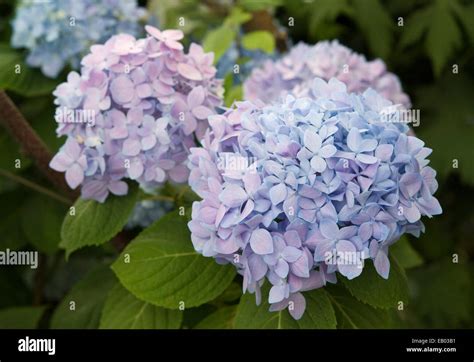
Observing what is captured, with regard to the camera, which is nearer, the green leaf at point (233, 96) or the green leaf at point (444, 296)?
the green leaf at point (233, 96)

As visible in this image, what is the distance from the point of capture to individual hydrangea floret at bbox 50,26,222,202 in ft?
2.89

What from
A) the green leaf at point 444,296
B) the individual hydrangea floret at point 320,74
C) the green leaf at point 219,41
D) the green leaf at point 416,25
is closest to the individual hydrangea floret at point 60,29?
the green leaf at point 219,41

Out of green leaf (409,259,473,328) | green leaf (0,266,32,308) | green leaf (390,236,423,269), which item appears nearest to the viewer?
green leaf (390,236,423,269)

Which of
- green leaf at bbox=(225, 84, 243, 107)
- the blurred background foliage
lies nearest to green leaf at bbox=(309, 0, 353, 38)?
the blurred background foliage

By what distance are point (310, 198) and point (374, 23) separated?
100cm

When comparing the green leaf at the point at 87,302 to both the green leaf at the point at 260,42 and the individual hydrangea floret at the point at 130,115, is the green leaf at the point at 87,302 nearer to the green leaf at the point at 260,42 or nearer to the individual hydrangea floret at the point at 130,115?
the individual hydrangea floret at the point at 130,115

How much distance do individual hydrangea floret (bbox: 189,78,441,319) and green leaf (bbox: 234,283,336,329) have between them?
34mm

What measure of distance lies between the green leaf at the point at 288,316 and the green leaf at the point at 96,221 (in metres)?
0.20

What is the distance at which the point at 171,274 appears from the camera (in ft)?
2.80

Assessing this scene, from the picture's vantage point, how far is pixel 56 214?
52.7 inches

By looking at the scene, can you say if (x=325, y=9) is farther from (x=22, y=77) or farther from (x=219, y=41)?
(x=22, y=77)

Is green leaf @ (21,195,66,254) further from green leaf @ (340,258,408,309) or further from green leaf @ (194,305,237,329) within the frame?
green leaf @ (340,258,408,309)

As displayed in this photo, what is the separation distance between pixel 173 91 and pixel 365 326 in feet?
1.19

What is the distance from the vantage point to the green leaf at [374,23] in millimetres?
1611
